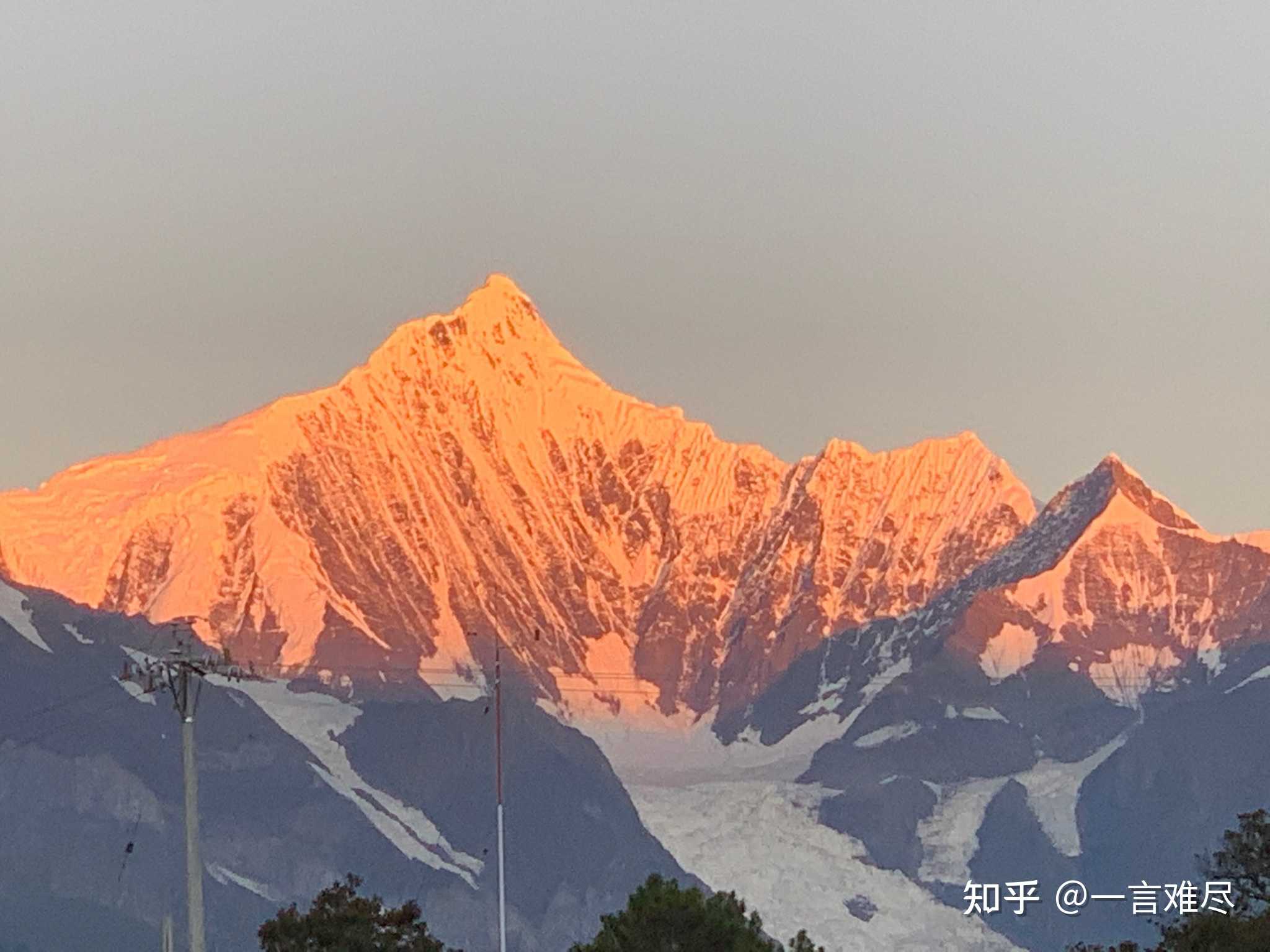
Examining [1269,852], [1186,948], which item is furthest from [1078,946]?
[1186,948]

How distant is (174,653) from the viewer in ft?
439

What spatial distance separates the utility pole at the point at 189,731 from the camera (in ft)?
416

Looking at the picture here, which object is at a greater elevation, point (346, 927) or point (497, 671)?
point (497, 671)

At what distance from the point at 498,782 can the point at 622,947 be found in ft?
141

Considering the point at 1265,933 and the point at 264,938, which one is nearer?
the point at 1265,933

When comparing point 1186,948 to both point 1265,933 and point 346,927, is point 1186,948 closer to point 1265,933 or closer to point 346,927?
point 1265,933

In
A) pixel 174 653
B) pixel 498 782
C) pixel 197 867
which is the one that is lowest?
pixel 197 867

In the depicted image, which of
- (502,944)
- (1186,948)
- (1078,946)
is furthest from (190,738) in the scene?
(502,944)

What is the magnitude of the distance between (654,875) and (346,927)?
1283 cm

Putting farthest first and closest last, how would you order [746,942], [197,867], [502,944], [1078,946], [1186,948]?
[502,944] < [1078,946] < [746,942] < [1186,948] < [197,867]

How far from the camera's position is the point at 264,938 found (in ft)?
523

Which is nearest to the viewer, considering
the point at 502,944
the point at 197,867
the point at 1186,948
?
the point at 197,867

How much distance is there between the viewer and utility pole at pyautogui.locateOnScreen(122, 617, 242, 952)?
126875mm

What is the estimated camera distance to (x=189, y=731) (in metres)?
132
